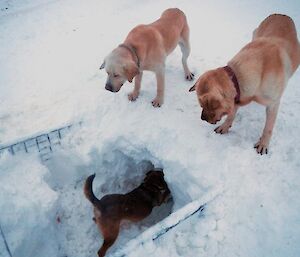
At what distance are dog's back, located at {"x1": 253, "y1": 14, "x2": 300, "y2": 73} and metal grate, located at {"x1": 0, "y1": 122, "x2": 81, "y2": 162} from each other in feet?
9.38

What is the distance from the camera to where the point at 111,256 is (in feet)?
8.57

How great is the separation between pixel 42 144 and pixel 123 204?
4.63 feet

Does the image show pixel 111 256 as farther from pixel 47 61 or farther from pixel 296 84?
pixel 47 61

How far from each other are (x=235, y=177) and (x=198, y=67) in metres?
2.45

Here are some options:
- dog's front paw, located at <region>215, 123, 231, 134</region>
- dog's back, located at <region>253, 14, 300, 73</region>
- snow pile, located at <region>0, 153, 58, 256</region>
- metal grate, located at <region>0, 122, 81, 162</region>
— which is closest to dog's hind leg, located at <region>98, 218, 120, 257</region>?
snow pile, located at <region>0, 153, 58, 256</region>

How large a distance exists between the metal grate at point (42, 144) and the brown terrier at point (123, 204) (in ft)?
3.52

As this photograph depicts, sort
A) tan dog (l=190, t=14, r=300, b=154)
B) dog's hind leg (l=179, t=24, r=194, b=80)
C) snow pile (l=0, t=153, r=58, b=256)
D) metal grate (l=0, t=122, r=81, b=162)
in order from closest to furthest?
1. tan dog (l=190, t=14, r=300, b=154)
2. snow pile (l=0, t=153, r=58, b=256)
3. metal grate (l=0, t=122, r=81, b=162)
4. dog's hind leg (l=179, t=24, r=194, b=80)

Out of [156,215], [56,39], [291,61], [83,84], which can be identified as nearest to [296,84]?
[291,61]

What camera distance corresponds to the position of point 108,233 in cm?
358

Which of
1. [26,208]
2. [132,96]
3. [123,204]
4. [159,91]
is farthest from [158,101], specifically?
[26,208]

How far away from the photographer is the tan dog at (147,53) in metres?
3.94

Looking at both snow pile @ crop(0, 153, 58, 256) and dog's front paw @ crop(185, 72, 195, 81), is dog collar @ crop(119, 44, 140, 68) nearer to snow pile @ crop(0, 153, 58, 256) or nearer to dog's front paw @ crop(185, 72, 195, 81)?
dog's front paw @ crop(185, 72, 195, 81)

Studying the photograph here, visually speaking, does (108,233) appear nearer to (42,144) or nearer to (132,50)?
(42,144)

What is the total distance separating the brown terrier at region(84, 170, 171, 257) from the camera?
3.53 m
